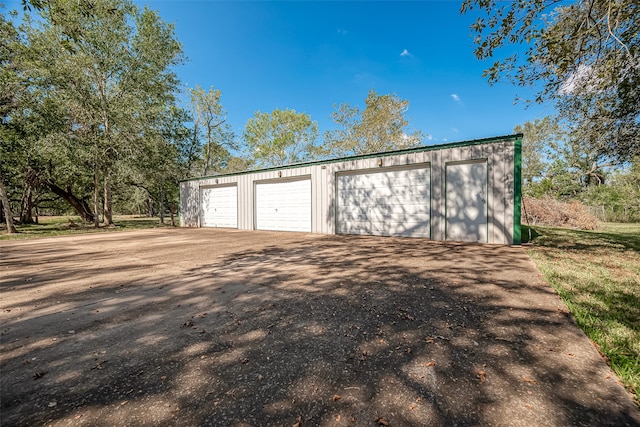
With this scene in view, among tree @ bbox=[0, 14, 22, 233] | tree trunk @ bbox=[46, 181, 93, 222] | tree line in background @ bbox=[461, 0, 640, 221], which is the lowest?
tree trunk @ bbox=[46, 181, 93, 222]

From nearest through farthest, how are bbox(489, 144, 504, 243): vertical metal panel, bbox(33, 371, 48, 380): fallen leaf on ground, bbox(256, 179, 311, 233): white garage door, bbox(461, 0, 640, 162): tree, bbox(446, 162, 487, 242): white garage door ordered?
1. bbox(33, 371, 48, 380): fallen leaf on ground
2. bbox(461, 0, 640, 162): tree
3. bbox(489, 144, 504, 243): vertical metal panel
4. bbox(446, 162, 487, 242): white garage door
5. bbox(256, 179, 311, 233): white garage door

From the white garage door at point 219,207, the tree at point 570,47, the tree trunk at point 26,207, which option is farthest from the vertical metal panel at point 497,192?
the tree trunk at point 26,207

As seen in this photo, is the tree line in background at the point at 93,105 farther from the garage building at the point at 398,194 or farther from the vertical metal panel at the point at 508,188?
the vertical metal panel at the point at 508,188

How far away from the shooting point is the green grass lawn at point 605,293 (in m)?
1.86

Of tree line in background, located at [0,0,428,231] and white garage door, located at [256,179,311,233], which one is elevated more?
tree line in background, located at [0,0,428,231]

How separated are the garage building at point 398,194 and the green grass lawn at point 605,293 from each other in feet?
5.62

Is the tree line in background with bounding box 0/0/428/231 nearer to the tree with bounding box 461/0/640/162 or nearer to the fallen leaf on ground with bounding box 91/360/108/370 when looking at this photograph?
the tree with bounding box 461/0/640/162

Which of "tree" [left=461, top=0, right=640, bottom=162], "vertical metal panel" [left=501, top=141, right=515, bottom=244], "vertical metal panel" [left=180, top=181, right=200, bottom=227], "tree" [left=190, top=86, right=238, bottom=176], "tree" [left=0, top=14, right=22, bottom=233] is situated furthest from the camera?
"tree" [left=190, top=86, right=238, bottom=176]

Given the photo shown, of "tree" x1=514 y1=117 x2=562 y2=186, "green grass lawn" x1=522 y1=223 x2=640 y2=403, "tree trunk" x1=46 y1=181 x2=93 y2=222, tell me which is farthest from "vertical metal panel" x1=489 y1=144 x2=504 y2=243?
"tree" x1=514 y1=117 x2=562 y2=186

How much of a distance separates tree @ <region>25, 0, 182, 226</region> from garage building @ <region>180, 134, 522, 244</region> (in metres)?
6.88

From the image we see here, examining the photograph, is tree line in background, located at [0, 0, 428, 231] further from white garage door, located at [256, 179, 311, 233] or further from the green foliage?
white garage door, located at [256, 179, 311, 233]

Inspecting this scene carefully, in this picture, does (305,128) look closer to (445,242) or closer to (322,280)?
(445,242)

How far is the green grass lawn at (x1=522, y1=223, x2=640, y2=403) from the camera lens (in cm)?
186

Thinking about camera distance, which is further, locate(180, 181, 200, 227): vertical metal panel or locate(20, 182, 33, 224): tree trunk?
locate(20, 182, 33, 224): tree trunk
